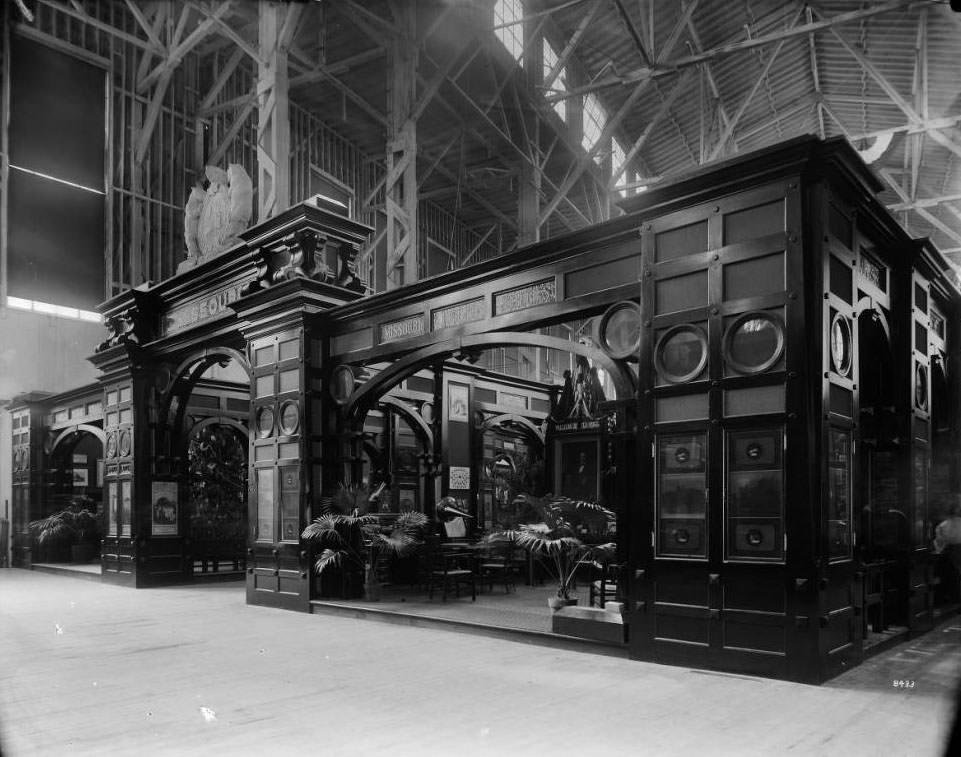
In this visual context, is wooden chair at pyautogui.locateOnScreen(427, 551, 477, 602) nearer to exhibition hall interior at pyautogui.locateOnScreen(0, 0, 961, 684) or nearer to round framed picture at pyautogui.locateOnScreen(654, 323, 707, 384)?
exhibition hall interior at pyautogui.locateOnScreen(0, 0, 961, 684)

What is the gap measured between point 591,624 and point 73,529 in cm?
1388

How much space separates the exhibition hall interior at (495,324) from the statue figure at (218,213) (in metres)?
0.06

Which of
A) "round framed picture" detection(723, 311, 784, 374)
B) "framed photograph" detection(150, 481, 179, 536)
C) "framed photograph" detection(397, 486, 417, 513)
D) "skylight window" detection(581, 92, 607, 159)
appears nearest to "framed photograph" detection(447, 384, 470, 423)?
"framed photograph" detection(397, 486, 417, 513)

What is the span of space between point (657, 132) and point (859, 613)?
17814mm

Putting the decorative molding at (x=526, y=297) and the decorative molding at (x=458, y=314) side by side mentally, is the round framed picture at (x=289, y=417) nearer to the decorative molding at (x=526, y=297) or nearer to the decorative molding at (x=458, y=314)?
the decorative molding at (x=458, y=314)

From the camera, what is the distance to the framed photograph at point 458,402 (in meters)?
14.3

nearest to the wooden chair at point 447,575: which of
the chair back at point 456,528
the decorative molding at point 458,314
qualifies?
the chair back at point 456,528

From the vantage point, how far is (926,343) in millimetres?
8883

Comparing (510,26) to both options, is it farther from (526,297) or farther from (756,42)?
(526,297)

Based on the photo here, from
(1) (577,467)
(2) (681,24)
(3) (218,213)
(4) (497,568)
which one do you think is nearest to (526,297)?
(4) (497,568)

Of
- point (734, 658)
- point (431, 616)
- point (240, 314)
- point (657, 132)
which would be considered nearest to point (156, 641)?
point (431, 616)

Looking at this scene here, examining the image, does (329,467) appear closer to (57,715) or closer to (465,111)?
(57,715)

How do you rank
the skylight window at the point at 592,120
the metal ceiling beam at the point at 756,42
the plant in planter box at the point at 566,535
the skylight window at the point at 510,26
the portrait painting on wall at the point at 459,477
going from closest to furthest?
the plant in planter box at the point at 566,535 → the metal ceiling beam at the point at 756,42 → the portrait painting on wall at the point at 459,477 → the skylight window at the point at 510,26 → the skylight window at the point at 592,120

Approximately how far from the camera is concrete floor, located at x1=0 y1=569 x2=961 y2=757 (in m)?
4.79
